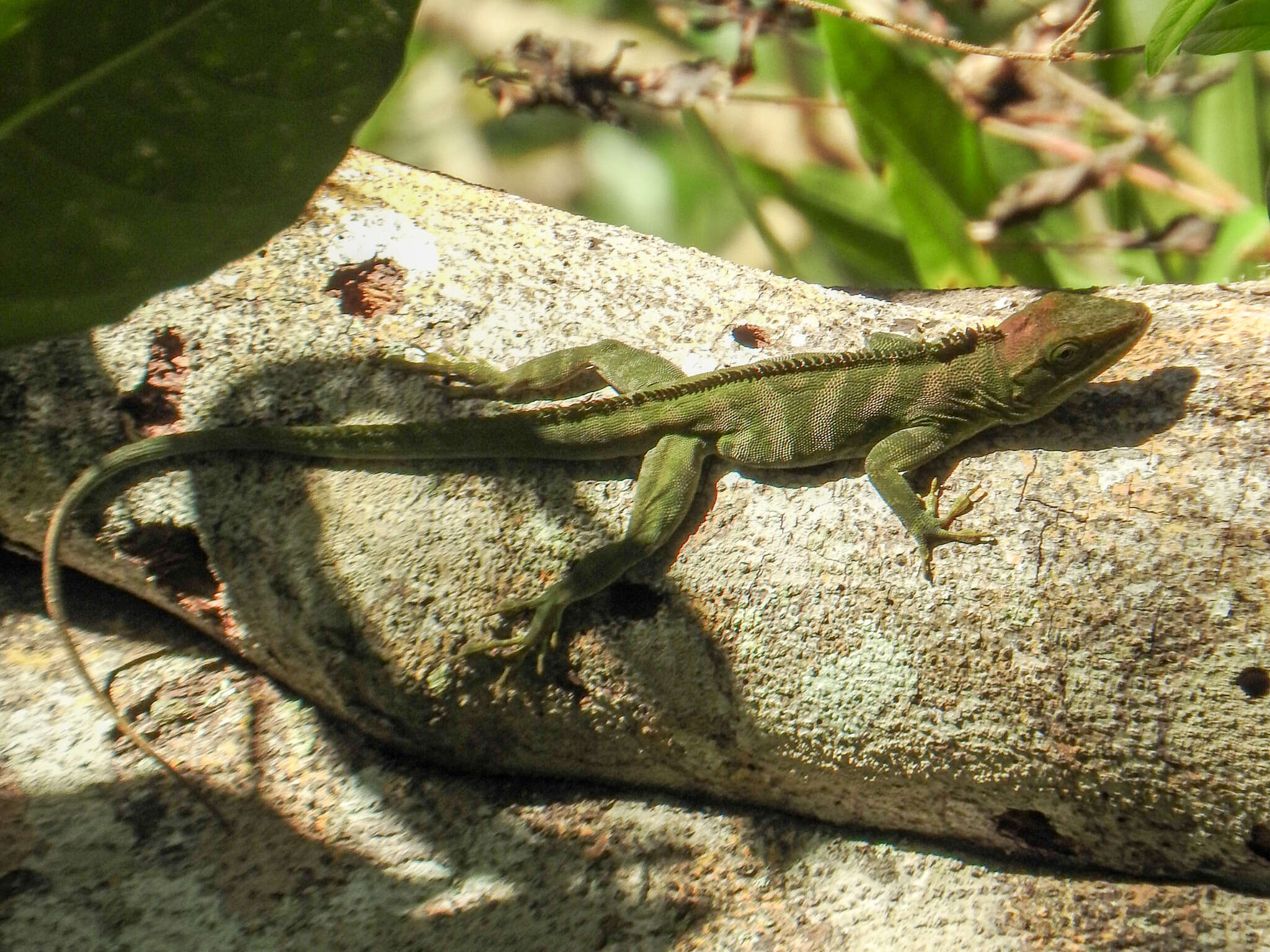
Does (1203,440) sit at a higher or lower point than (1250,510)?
higher

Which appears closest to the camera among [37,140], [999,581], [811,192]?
[37,140]

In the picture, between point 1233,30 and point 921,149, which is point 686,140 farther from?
point 1233,30

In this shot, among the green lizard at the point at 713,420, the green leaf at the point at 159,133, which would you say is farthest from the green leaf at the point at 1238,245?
the green leaf at the point at 159,133

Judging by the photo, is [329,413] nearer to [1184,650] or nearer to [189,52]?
[189,52]

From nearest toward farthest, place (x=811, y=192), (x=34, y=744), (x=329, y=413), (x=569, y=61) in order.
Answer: (x=34, y=744), (x=329, y=413), (x=569, y=61), (x=811, y=192)

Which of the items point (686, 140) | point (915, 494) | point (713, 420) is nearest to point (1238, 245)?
point (915, 494)

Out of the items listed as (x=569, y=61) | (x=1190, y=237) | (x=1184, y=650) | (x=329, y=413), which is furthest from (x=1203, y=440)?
(x=569, y=61)

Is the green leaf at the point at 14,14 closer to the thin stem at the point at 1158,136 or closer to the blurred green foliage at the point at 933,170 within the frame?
the blurred green foliage at the point at 933,170
